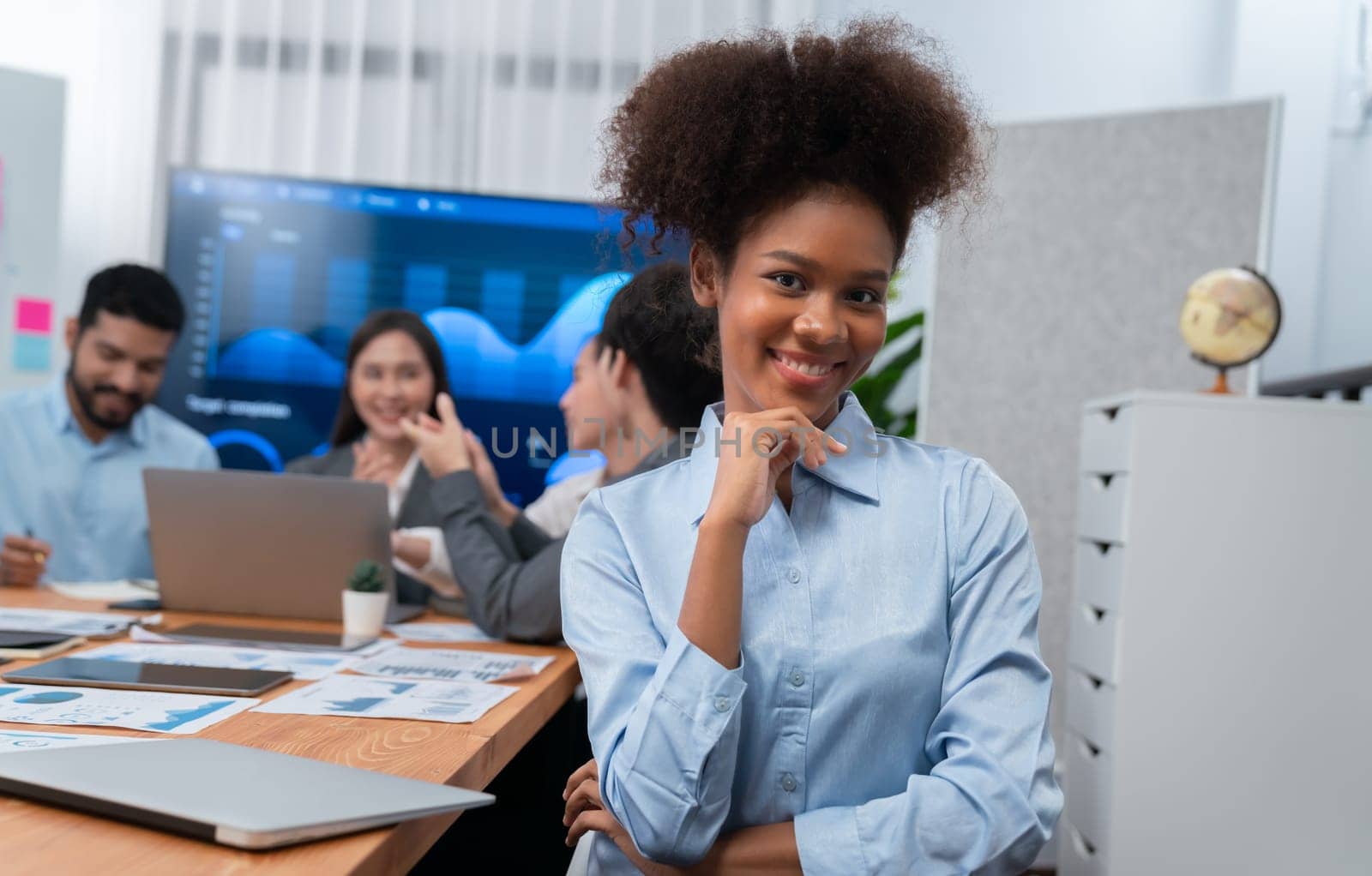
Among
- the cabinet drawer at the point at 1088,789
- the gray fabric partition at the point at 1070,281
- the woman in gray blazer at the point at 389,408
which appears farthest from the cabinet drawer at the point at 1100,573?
the woman in gray blazer at the point at 389,408

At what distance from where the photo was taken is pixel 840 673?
3.20 ft

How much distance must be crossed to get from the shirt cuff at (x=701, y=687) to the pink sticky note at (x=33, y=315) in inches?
113

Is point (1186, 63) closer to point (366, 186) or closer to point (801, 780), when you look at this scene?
point (366, 186)

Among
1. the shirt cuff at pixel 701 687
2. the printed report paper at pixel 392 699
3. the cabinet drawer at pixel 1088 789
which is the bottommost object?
the cabinet drawer at pixel 1088 789

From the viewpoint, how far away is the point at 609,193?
1.27 metres

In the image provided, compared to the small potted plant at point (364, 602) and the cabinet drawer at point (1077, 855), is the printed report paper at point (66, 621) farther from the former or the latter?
the cabinet drawer at point (1077, 855)

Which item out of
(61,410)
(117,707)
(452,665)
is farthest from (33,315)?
(117,707)

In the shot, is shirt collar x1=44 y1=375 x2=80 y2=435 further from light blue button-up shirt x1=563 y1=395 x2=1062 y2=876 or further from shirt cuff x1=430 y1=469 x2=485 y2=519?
light blue button-up shirt x1=563 y1=395 x2=1062 y2=876

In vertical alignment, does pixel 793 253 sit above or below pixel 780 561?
above

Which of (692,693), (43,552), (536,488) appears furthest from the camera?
(536,488)

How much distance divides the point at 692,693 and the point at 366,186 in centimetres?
251

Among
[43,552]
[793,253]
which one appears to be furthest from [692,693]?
[43,552]

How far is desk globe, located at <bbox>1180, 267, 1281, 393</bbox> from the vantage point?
2.22 metres

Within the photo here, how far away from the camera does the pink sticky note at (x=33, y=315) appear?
3098 millimetres
